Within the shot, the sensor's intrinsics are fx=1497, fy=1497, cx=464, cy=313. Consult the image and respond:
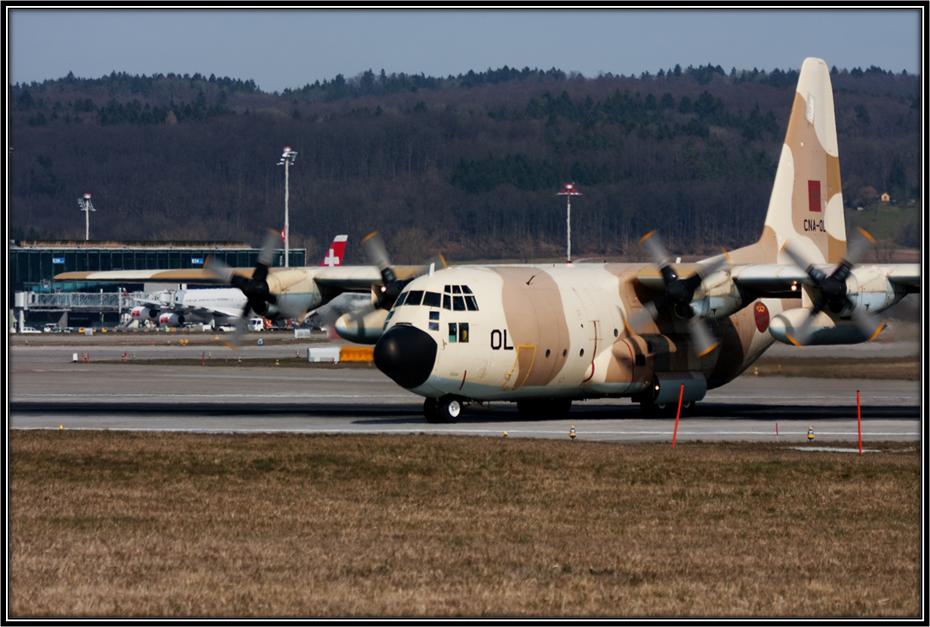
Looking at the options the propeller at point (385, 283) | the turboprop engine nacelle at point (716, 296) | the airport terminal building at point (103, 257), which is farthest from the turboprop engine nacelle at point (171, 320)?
the turboprop engine nacelle at point (716, 296)

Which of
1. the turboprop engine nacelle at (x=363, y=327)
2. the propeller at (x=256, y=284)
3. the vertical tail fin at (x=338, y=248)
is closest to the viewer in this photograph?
the turboprop engine nacelle at (x=363, y=327)

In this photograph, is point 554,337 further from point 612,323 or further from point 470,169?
point 470,169

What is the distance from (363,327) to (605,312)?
6523 millimetres

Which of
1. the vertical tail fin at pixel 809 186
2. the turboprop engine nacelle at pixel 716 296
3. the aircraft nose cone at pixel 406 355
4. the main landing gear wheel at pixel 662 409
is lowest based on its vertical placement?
the main landing gear wheel at pixel 662 409

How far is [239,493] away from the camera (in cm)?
2259

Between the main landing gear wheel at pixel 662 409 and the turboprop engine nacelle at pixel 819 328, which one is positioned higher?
the turboprop engine nacelle at pixel 819 328

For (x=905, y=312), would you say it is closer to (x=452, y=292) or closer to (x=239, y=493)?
(x=452, y=292)

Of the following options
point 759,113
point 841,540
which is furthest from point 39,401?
point 759,113

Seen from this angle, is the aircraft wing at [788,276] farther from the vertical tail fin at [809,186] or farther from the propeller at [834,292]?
the vertical tail fin at [809,186]

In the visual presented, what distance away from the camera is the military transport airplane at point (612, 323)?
3500cm

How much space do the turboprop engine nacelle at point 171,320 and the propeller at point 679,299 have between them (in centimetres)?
9063

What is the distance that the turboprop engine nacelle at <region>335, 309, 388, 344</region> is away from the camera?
131ft

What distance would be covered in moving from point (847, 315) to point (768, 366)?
1827 cm

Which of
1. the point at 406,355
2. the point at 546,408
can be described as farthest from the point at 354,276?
the point at 406,355
